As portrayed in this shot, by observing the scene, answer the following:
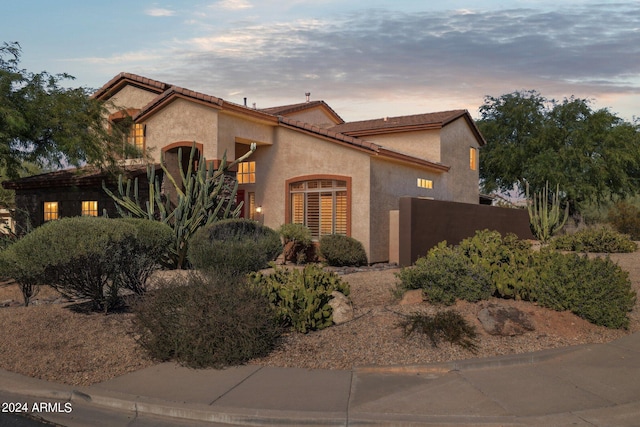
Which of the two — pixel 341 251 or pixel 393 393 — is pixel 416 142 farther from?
pixel 393 393

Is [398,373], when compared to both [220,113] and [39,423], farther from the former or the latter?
[220,113]

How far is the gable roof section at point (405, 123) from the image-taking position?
24484 mm

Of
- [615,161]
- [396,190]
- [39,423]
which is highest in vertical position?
[615,161]

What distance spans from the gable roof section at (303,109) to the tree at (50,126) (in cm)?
714

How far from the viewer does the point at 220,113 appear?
19.6 m

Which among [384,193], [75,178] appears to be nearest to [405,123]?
[384,193]

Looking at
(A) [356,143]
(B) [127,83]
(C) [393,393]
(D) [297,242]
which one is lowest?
(C) [393,393]

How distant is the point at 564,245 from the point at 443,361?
1705cm

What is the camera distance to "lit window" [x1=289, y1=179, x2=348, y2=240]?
19.5 m

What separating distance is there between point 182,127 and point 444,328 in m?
14.9

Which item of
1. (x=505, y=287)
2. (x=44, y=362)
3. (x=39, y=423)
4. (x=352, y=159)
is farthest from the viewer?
(x=352, y=159)

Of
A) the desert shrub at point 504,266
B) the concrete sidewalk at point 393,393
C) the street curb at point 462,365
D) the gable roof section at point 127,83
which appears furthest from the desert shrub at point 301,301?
the gable roof section at point 127,83

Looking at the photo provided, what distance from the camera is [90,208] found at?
23078 millimetres

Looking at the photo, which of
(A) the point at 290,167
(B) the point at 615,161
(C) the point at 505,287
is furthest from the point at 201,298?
(B) the point at 615,161
